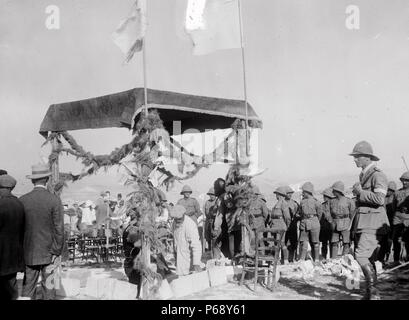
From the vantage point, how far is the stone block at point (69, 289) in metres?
7.74

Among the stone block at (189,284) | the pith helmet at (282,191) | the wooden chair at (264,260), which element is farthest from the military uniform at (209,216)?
the stone block at (189,284)

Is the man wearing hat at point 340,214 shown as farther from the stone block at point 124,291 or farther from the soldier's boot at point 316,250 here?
the stone block at point 124,291

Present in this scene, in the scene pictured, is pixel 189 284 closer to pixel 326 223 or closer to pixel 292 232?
pixel 292 232

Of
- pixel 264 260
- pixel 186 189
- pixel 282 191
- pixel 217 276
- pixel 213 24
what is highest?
pixel 213 24

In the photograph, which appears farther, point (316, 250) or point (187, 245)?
point (316, 250)

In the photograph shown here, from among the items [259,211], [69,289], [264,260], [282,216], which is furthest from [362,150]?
[69,289]

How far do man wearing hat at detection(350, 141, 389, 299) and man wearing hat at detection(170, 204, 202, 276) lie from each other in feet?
9.73

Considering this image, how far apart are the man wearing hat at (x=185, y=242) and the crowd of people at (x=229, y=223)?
19 millimetres

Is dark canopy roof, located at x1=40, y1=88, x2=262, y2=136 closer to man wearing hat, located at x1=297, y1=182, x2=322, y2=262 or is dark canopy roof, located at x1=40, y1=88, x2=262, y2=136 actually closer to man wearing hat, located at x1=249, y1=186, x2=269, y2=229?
man wearing hat, located at x1=249, y1=186, x2=269, y2=229

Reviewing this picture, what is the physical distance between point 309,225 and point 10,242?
24.2 feet

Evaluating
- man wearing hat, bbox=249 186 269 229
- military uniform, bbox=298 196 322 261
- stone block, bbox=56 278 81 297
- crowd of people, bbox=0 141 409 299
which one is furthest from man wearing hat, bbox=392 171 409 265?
stone block, bbox=56 278 81 297

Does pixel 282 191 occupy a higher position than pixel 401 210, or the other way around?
pixel 282 191

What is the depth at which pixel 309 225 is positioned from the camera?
1112 cm
